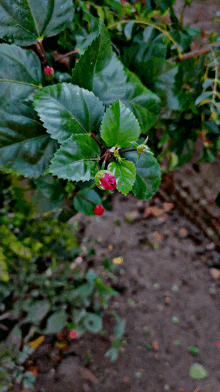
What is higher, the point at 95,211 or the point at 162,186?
the point at 95,211

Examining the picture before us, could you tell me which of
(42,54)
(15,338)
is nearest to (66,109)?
(42,54)

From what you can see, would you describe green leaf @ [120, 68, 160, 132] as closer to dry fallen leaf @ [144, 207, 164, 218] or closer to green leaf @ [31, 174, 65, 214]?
green leaf @ [31, 174, 65, 214]

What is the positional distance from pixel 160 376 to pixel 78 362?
521 mm

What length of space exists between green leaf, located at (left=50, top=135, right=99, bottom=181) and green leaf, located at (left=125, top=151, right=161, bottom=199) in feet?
0.39

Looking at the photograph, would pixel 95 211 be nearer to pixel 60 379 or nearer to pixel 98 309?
pixel 98 309

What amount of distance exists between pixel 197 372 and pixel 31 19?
2.00 m

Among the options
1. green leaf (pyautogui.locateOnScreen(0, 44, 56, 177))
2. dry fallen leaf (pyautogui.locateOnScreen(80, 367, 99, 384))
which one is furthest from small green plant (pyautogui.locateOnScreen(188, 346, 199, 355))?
green leaf (pyautogui.locateOnScreen(0, 44, 56, 177))

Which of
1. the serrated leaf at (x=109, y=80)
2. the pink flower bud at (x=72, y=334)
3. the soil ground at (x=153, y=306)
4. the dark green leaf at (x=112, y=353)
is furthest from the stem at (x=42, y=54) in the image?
the dark green leaf at (x=112, y=353)

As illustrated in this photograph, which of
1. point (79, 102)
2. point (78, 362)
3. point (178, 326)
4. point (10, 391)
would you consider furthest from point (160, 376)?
point (79, 102)

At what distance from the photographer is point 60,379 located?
1584 millimetres

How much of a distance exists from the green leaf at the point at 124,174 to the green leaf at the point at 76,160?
0.13ft

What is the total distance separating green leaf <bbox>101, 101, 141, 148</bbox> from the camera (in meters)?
0.52

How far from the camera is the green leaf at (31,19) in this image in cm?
58

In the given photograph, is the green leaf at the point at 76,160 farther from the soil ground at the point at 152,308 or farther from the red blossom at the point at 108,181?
the soil ground at the point at 152,308
